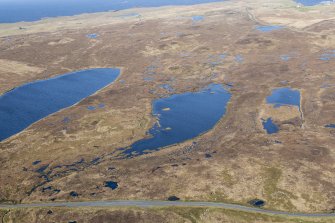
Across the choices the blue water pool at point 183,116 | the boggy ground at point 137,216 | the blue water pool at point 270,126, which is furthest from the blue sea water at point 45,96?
the blue water pool at point 270,126

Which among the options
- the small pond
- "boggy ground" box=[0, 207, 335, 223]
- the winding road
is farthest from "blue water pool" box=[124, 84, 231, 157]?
"boggy ground" box=[0, 207, 335, 223]

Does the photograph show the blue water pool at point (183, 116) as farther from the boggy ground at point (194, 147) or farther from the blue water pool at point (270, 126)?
the blue water pool at point (270, 126)

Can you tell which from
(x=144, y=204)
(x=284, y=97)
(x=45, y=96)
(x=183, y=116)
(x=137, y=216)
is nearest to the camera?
(x=137, y=216)

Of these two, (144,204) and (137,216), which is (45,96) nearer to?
(144,204)

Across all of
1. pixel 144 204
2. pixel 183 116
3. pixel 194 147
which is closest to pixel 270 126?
pixel 194 147

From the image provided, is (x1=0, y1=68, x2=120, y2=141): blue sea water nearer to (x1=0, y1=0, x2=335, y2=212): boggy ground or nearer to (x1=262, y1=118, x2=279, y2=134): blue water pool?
(x1=0, y1=0, x2=335, y2=212): boggy ground

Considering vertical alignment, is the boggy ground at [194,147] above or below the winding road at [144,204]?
above

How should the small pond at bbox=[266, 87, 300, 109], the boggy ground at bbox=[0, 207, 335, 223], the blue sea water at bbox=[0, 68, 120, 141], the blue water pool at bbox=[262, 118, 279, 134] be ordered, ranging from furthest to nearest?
the small pond at bbox=[266, 87, 300, 109]
the blue sea water at bbox=[0, 68, 120, 141]
the blue water pool at bbox=[262, 118, 279, 134]
the boggy ground at bbox=[0, 207, 335, 223]

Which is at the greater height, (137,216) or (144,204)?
(144,204)

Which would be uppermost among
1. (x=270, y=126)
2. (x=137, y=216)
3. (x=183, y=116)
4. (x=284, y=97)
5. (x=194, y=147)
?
(x=284, y=97)

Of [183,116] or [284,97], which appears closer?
[183,116]
